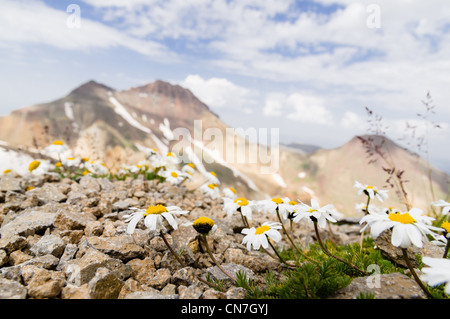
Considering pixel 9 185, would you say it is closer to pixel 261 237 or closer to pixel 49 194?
pixel 49 194

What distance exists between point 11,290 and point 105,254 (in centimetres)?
98

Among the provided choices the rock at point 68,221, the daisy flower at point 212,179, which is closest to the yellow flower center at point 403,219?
the rock at point 68,221

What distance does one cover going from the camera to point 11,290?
2535 millimetres

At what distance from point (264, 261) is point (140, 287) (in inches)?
75.9

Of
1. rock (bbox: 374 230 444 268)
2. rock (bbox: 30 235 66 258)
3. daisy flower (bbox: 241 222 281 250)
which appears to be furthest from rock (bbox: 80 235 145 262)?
rock (bbox: 374 230 444 268)

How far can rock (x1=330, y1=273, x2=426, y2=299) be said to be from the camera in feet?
8.20

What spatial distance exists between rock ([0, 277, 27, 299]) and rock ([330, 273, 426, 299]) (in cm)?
311

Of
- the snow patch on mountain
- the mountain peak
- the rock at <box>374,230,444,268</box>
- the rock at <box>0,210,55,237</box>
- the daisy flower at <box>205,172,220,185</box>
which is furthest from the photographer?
the mountain peak

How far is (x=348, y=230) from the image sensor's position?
7.52 meters

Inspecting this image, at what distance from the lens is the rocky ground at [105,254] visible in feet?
8.82

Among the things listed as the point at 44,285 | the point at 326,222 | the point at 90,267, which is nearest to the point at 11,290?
the point at 44,285

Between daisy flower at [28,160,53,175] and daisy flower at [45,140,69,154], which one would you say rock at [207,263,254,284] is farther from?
daisy flower at [45,140,69,154]
